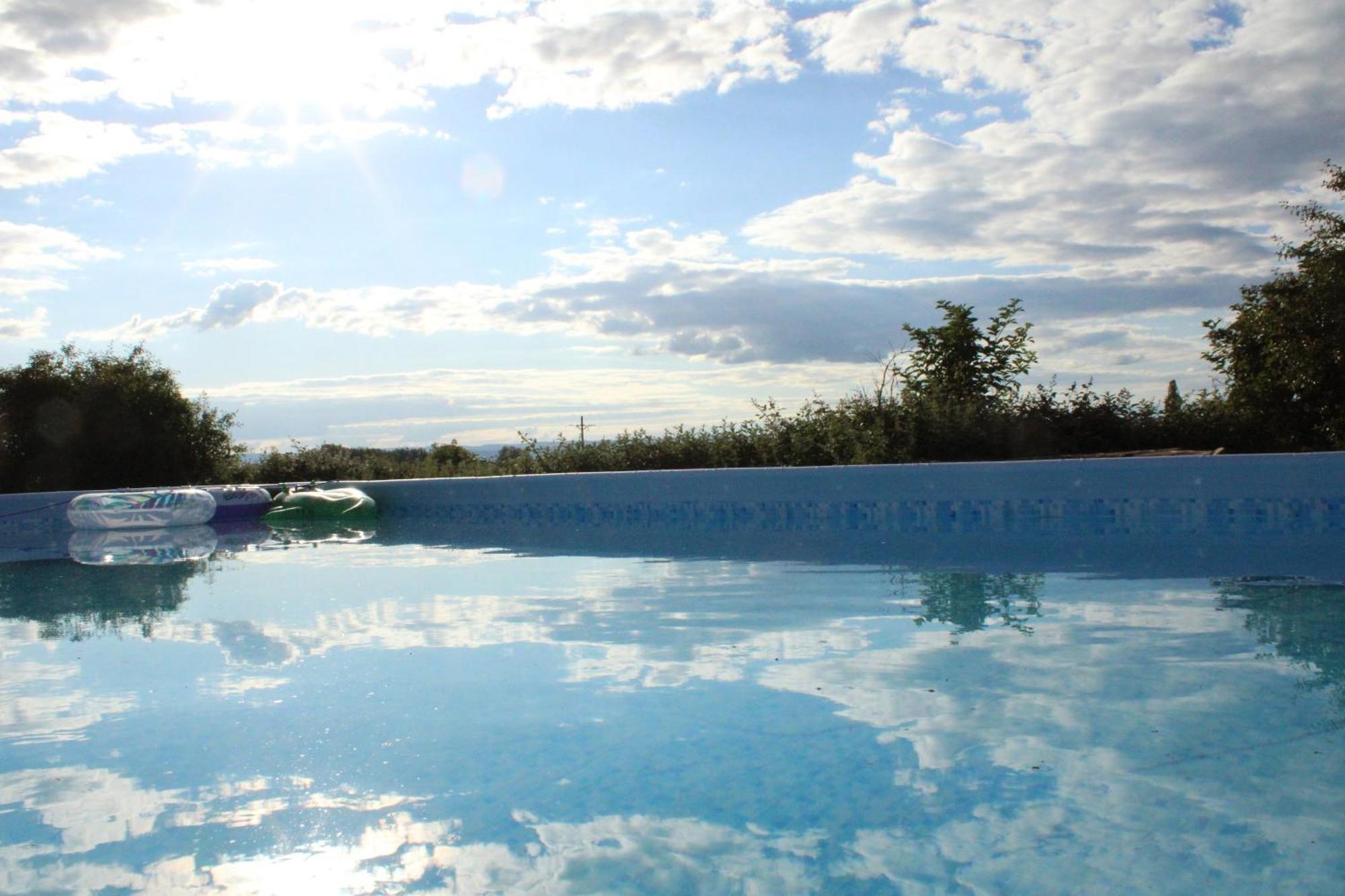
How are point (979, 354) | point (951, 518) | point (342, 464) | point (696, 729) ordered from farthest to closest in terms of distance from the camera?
point (342, 464)
point (979, 354)
point (951, 518)
point (696, 729)

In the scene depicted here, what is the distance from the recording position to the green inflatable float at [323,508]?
10.6 metres

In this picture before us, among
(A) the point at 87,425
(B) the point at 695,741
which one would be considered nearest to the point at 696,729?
(B) the point at 695,741

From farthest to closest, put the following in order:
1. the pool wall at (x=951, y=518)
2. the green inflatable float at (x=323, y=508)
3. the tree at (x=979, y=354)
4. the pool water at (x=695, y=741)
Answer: the tree at (x=979, y=354) → the green inflatable float at (x=323, y=508) → the pool wall at (x=951, y=518) → the pool water at (x=695, y=741)

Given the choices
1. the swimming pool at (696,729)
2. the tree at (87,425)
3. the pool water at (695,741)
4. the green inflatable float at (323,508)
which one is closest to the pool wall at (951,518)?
the swimming pool at (696,729)

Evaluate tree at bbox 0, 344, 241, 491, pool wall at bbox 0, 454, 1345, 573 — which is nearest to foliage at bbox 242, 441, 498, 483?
tree at bbox 0, 344, 241, 491

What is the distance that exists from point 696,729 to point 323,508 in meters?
8.72

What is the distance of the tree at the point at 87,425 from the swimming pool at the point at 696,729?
756 centimetres

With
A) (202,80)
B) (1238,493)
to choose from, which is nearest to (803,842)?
(1238,493)

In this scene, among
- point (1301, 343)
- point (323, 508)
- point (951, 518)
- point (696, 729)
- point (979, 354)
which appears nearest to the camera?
point (696, 729)

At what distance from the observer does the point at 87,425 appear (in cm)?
1280

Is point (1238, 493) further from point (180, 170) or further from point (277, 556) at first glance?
point (180, 170)

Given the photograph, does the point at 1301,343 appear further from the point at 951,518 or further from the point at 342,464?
the point at 342,464

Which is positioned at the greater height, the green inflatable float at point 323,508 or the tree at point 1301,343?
the tree at point 1301,343

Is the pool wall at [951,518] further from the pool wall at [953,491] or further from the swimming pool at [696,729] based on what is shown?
the swimming pool at [696,729]
